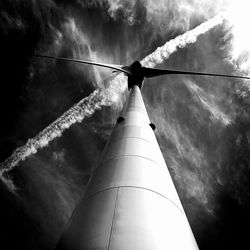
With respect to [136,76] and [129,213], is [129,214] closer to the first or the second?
[129,213]

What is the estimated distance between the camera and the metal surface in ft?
10.3

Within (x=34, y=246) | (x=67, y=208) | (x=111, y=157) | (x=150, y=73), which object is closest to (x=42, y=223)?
(x=34, y=246)

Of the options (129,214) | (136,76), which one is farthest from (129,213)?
(136,76)

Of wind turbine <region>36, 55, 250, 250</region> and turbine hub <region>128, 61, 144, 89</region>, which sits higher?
turbine hub <region>128, 61, 144, 89</region>

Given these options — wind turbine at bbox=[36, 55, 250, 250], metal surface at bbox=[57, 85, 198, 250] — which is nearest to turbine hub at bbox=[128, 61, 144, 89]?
wind turbine at bbox=[36, 55, 250, 250]

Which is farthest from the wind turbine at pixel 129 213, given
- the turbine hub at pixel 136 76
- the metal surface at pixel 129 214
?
the turbine hub at pixel 136 76

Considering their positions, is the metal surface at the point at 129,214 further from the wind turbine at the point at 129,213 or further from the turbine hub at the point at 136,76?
the turbine hub at the point at 136,76

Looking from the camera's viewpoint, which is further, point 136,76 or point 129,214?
point 136,76

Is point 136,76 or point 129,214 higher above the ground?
point 136,76

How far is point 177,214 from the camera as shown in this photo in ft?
13.4

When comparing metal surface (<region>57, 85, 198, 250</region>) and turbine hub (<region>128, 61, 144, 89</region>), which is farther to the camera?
turbine hub (<region>128, 61, 144, 89</region>)

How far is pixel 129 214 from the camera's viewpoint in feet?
11.7

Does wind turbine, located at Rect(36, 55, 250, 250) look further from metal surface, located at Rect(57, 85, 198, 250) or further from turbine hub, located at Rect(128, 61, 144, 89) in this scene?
turbine hub, located at Rect(128, 61, 144, 89)

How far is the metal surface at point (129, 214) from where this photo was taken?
10.3 feet
